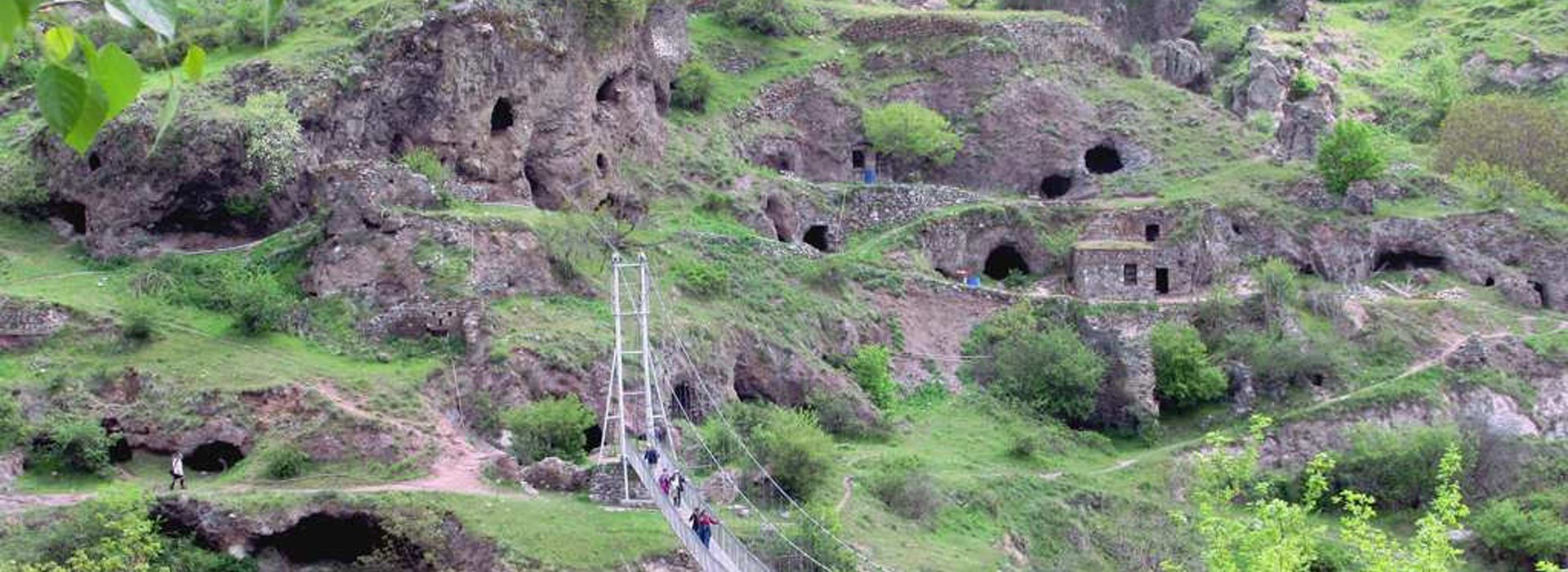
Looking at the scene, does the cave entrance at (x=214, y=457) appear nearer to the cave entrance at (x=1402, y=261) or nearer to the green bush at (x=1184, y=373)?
the green bush at (x=1184, y=373)

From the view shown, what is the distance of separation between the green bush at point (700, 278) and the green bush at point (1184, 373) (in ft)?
39.6

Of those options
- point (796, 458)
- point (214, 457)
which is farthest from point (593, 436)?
point (214, 457)

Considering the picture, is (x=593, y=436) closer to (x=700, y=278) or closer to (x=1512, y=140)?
(x=700, y=278)

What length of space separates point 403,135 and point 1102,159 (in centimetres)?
2568

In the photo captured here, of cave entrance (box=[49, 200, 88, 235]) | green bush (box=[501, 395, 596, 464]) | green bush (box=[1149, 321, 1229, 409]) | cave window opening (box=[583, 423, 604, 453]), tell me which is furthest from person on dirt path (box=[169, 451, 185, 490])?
green bush (box=[1149, 321, 1229, 409])

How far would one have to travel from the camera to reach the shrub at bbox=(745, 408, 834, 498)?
3447cm

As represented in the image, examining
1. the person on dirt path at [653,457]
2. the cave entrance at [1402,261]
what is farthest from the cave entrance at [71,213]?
the cave entrance at [1402,261]

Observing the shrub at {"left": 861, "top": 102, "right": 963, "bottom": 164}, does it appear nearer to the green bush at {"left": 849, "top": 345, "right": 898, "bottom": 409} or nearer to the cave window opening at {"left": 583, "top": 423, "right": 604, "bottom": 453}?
the green bush at {"left": 849, "top": 345, "right": 898, "bottom": 409}

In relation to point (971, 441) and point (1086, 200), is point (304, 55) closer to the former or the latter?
point (971, 441)

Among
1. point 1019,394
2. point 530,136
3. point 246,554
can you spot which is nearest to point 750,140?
point 530,136

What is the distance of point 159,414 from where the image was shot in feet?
111

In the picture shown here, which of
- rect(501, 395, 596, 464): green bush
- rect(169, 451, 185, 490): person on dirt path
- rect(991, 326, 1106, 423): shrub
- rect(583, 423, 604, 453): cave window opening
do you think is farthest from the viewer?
rect(991, 326, 1106, 423): shrub

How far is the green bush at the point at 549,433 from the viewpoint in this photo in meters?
34.4

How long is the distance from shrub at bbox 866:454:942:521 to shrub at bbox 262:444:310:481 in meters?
11.7
